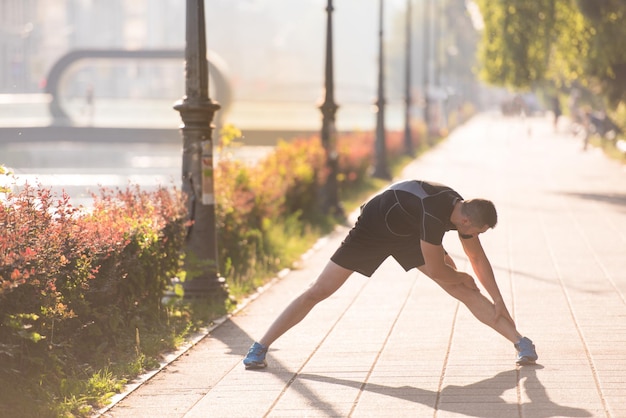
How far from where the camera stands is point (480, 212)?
7.55 meters

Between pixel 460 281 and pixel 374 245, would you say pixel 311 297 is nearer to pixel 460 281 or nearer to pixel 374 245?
pixel 374 245

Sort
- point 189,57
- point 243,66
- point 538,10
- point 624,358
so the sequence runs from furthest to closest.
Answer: point 243,66 → point 538,10 → point 189,57 → point 624,358

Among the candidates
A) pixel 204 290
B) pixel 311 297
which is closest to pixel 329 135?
pixel 204 290

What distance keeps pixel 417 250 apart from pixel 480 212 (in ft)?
2.77

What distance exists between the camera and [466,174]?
3216cm

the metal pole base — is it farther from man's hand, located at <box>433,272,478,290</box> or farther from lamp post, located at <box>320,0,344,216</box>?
lamp post, located at <box>320,0,344,216</box>

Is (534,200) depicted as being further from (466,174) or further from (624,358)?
(624,358)

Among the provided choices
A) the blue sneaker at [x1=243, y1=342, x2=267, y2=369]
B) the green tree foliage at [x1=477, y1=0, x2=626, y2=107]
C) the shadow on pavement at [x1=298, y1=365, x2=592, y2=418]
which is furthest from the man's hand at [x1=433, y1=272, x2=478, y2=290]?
the green tree foliage at [x1=477, y1=0, x2=626, y2=107]

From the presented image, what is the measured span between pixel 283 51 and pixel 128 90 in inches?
2314

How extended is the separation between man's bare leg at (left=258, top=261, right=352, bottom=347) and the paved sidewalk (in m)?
0.24

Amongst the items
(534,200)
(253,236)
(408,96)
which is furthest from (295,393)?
(408,96)

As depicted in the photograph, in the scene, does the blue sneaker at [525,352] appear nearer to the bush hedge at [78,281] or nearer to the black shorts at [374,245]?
the black shorts at [374,245]

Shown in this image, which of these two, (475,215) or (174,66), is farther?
(174,66)

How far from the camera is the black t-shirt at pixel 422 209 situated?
7.73 metres
